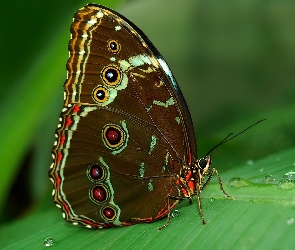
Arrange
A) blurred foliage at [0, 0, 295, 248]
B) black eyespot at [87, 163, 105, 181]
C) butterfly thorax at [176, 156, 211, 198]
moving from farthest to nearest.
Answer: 1. blurred foliage at [0, 0, 295, 248]
2. black eyespot at [87, 163, 105, 181]
3. butterfly thorax at [176, 156, 211, 198]

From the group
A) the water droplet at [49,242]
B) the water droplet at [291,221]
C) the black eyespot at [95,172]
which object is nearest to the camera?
the water droplet at [291,221]

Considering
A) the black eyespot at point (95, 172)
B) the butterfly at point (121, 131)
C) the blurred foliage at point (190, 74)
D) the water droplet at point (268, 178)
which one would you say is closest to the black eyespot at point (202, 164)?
the butterfly at point (121, 131)

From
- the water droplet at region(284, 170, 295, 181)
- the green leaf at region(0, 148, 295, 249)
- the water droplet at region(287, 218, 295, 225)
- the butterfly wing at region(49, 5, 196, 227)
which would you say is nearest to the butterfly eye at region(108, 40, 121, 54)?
the butterfly wing at region(49, 5, 196, 227)

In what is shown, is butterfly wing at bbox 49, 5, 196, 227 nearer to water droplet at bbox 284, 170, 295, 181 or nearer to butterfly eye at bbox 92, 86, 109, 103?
butterfly eye at bbox 92, 86, 109, 103

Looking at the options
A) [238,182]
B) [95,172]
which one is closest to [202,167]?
[238,182]

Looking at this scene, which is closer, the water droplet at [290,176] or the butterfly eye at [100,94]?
the water droplet at [290,176]

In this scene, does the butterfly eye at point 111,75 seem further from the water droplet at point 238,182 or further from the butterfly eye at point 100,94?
the water droplet at point 238,182
